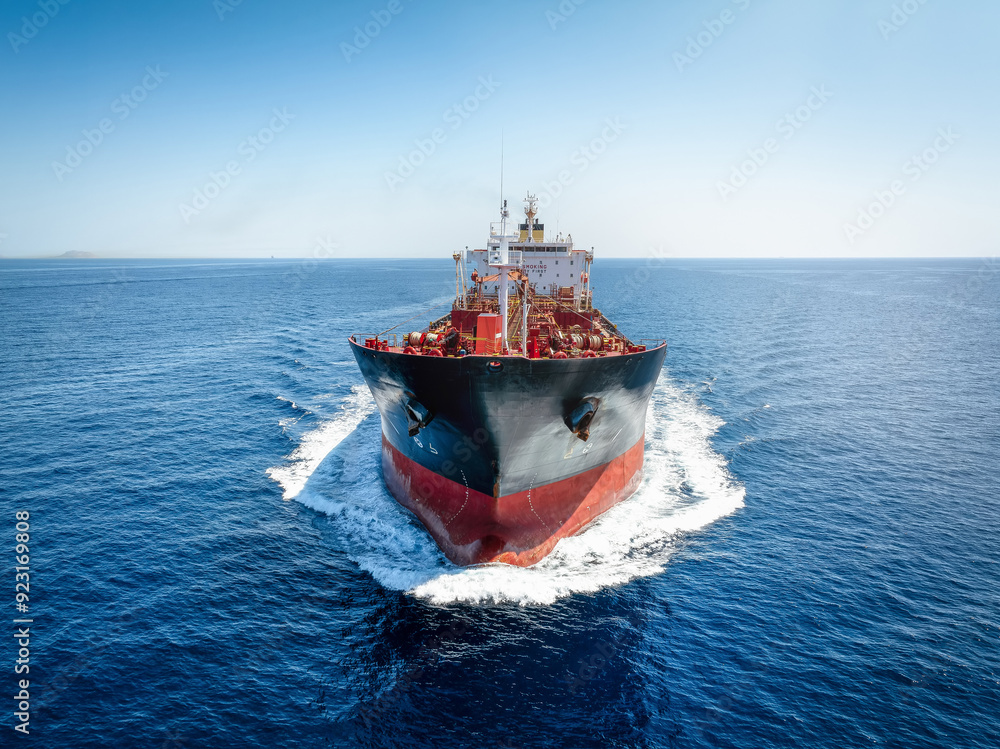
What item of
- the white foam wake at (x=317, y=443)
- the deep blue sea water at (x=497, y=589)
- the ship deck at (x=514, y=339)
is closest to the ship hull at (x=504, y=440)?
the ship deck at (x=514, y=339)

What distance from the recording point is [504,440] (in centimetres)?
1870

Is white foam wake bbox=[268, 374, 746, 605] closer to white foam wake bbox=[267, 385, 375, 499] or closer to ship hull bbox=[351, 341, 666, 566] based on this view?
white foam wake bbox=[267, 385, 375, 499]

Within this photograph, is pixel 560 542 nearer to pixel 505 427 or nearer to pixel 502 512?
pixel 502 512

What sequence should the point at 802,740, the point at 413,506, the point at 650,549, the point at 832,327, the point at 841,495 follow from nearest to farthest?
1. the point at 802,740
2. the point at 650,549
3. the point at 413,506
4. the point at 841,495
5. the point at 832,327

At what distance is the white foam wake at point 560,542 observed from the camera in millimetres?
18859

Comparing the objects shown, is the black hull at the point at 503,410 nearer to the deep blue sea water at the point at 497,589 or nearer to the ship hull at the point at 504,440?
the ship hull at the point at 504,440

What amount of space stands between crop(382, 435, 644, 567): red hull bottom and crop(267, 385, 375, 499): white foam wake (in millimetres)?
6869

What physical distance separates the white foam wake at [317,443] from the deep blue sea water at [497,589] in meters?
0.23

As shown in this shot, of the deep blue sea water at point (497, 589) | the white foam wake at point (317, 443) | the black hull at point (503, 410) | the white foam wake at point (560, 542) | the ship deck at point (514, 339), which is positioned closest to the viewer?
the deep blue sea water at point (497, 589)

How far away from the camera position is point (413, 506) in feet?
77.4

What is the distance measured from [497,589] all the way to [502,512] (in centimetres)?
270

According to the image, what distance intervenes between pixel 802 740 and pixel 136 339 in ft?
215

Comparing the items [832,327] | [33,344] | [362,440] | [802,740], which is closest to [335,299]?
[33,344]

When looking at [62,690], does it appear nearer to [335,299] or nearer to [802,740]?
[802,740]
